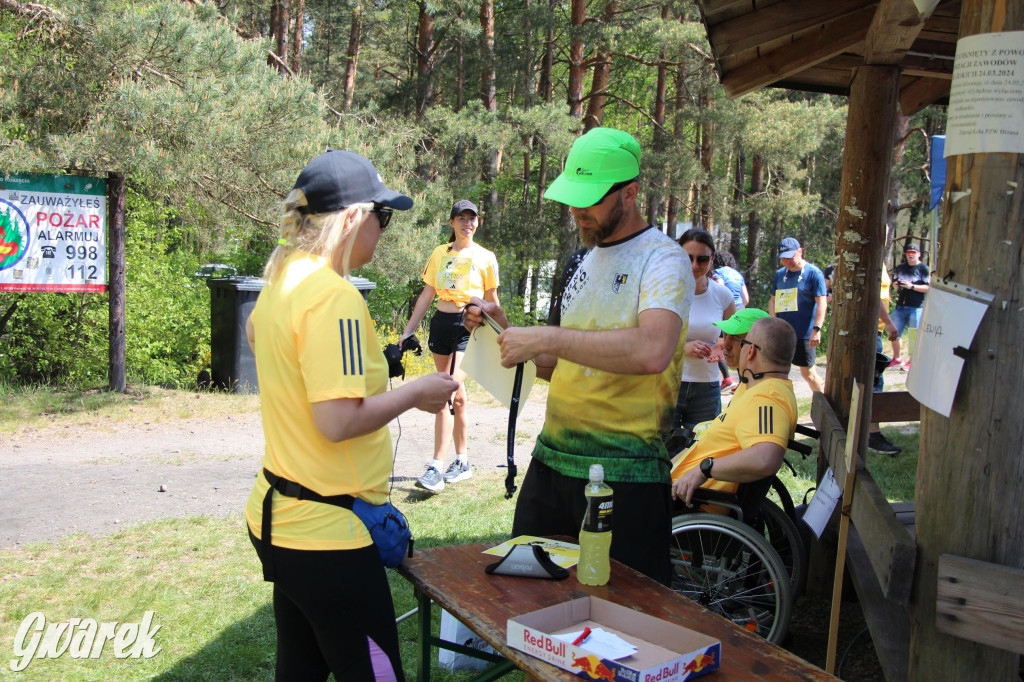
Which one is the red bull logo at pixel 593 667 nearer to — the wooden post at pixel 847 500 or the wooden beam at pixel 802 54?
the wooden post at pixel 847 500

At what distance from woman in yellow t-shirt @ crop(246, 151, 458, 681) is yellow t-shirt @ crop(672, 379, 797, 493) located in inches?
79.2

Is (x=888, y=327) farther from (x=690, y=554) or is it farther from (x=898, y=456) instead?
(x=690, y=554)

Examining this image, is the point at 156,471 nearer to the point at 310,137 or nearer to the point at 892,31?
the point at 310,137

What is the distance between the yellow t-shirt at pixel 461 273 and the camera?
618 cm

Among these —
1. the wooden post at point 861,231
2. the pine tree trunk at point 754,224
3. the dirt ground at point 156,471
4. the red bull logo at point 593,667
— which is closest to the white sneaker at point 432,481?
the dirt ground at point 156,471

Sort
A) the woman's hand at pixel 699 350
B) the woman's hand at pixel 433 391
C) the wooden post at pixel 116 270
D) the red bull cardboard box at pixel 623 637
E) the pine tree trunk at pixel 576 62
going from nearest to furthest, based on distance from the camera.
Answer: the red bull cardboard box at pixel 623 637, the woman's hand at pixel 433 391, the woman's hand at pixel 699 350, the wooden post at pixel 116 270, the pine tree trunk at pixel 576 62

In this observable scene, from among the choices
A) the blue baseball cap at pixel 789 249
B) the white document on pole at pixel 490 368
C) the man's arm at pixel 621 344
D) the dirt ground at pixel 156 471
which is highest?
the blue baseball cap at pixel 789 249

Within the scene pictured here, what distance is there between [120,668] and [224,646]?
40cm

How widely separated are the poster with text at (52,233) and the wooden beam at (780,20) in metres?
Answer: 6.48

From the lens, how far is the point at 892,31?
11.3ft

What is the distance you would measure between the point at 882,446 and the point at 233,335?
6711mm

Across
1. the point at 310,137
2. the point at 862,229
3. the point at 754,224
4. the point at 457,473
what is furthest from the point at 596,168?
the point at 754,224

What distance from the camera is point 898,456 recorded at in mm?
7031

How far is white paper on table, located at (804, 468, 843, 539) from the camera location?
3.04 metres
